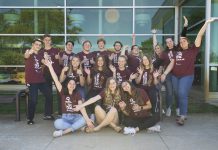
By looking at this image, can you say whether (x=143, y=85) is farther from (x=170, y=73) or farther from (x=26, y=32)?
(x=26, y=32)

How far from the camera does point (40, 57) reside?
23.5 ft

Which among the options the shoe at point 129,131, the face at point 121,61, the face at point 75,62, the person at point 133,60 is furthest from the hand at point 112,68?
the shoe at point 129,131

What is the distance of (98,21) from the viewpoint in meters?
13.1

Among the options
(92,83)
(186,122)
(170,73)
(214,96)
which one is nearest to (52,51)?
(92,83)

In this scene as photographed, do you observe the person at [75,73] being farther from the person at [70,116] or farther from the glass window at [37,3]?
the glass window at [37,3]

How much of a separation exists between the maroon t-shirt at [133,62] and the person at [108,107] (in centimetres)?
126

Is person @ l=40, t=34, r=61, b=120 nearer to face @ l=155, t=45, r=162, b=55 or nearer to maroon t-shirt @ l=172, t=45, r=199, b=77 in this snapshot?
face @ l=155, t=45, r=162, b=55

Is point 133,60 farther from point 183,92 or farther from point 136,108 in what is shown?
point 136,108

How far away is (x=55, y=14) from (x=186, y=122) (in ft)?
24.9

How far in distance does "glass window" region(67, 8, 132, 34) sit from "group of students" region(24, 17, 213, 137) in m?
5.25

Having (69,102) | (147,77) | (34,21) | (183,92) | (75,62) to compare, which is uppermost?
(34,21)

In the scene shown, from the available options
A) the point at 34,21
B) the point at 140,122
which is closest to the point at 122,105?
the point at 140,122

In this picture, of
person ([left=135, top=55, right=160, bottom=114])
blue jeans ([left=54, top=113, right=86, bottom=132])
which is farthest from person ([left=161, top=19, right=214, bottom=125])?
blue jeans ([left=54, top=113, right=86, bottom=132])

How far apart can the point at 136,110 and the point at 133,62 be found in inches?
64.3
